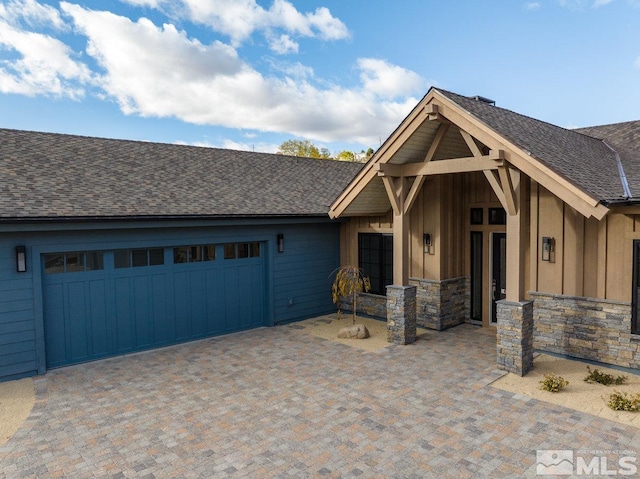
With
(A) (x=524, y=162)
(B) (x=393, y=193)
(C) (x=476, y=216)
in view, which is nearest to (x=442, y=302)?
(C) (x=476, y=216)

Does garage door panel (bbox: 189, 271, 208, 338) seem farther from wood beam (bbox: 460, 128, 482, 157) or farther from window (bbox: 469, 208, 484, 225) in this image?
window (bbox: 469, 208, 484, 225)

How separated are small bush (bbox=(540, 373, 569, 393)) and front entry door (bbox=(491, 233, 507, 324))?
3.26 meters

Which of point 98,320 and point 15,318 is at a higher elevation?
point 15,318

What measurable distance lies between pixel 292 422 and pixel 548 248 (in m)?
6.01

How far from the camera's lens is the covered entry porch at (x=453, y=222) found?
7844mm

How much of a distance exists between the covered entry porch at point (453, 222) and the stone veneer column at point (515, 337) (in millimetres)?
18

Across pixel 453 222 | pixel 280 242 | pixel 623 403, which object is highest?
pixel 453 222

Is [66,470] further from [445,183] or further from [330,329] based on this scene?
[445,183]

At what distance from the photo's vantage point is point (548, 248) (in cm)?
867

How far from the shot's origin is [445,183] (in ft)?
35.2

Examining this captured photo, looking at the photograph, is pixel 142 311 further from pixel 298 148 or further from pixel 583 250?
pixel 298 148

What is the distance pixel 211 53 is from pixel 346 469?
25354 millimetres

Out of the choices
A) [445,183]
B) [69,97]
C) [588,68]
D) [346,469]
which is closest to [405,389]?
[346,469]

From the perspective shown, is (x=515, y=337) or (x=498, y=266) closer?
(x=515, y=337)
